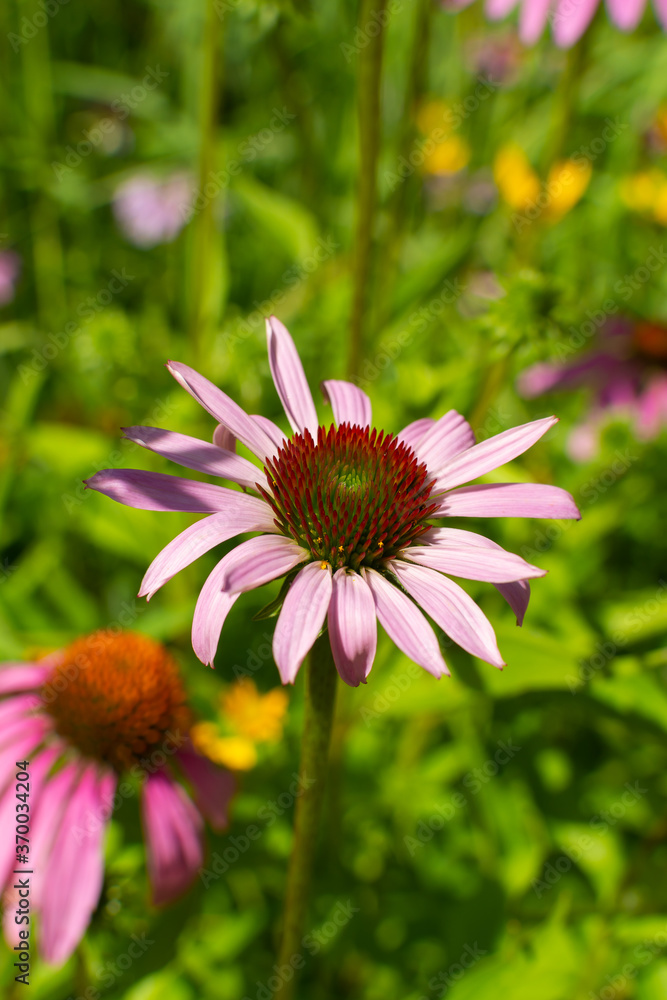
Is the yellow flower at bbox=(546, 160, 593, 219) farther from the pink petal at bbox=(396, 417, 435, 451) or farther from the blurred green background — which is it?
the pink petal at bbox=(396, 417, 435, 451)

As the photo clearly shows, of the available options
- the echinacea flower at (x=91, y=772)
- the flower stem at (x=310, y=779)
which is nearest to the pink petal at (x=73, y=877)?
the echinacea flower at (x=91, y=772)

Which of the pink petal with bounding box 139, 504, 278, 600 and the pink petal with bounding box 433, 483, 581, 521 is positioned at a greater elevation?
the pink petal with bounding box 139, 504, 278, 600

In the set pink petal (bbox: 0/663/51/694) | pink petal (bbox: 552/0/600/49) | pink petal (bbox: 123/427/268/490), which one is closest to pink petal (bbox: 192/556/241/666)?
pink petal (bbox: 123/427/268/490)

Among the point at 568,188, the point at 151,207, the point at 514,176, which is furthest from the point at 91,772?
the point at 151,207

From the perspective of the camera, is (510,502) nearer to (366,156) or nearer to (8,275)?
(366,156)

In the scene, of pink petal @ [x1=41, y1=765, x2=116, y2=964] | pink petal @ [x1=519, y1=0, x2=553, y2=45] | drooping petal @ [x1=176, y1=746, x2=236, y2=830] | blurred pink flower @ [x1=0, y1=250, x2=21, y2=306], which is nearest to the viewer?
pink petal @ [x1=41, y1=765, x2=116, y2=964]

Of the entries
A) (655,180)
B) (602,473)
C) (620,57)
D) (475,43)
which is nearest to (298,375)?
(602,473)
